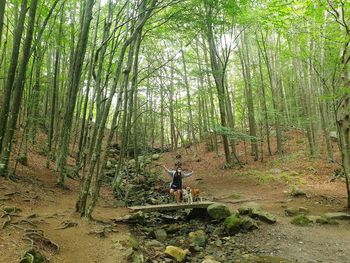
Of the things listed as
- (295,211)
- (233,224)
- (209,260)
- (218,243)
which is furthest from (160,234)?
(295,211)

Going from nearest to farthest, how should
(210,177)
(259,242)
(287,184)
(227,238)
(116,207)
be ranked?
(259,242) < (227,238) < (116,207) < (287,184) < (210,177)

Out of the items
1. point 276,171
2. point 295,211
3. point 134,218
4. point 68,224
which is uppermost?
point 276,171

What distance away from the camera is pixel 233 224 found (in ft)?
28.0

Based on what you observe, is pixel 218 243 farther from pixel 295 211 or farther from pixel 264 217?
pixel 295 211

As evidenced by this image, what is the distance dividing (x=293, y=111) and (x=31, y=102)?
2111 centimetres

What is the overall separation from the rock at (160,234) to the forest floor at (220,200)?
0.88 meters

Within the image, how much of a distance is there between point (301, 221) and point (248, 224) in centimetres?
151

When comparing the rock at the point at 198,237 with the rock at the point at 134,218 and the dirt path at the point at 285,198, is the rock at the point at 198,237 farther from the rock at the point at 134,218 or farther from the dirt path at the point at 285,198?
the rock at the point at 134,218

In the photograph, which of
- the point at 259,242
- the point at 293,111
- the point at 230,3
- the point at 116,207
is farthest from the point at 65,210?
the point at 293,111

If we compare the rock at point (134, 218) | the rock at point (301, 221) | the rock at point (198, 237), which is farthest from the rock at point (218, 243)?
the rock at point (134, 218)

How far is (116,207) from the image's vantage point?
1041 cm

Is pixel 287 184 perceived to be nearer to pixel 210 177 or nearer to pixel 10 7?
pixel 210 177

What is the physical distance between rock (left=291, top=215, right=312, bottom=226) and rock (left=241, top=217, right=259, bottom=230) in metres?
1.11

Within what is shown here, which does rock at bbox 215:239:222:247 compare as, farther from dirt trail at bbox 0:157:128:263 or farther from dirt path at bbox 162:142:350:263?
dirt trail at bbox 0:157:128:263
